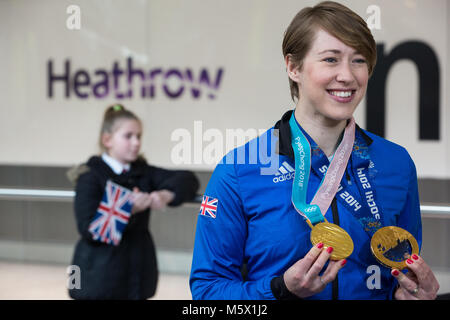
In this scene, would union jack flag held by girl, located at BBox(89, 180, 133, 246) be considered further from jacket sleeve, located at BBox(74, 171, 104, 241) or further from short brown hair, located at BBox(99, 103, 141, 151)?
short brown hair, located at BBox(99, 103, 141, 151)

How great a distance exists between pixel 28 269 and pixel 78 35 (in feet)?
5.18

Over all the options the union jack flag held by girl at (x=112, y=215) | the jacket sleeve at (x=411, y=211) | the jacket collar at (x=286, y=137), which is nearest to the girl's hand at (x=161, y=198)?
the union jack flag held by girl at (x=112, y=215)

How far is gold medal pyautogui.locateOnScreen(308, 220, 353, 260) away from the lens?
1.08 metres

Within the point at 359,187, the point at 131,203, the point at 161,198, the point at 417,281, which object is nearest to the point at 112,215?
the point at 131,203

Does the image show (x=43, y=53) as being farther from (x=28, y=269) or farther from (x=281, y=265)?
(x=281, y=265)


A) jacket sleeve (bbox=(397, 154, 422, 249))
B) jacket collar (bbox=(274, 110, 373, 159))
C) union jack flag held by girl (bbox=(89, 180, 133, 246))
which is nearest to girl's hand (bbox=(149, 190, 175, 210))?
union jack flag held by girl (bbox=(89, 180, 133, 246))

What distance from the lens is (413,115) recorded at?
3.41 meters

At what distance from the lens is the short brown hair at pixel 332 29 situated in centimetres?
114

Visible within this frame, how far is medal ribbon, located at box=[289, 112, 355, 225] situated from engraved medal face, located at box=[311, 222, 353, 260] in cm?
2

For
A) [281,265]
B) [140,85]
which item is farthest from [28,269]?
[281,265]

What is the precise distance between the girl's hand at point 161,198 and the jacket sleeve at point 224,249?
6.14ft

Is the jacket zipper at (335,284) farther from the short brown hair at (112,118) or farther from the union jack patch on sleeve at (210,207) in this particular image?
the short brown hair at (112,118)
